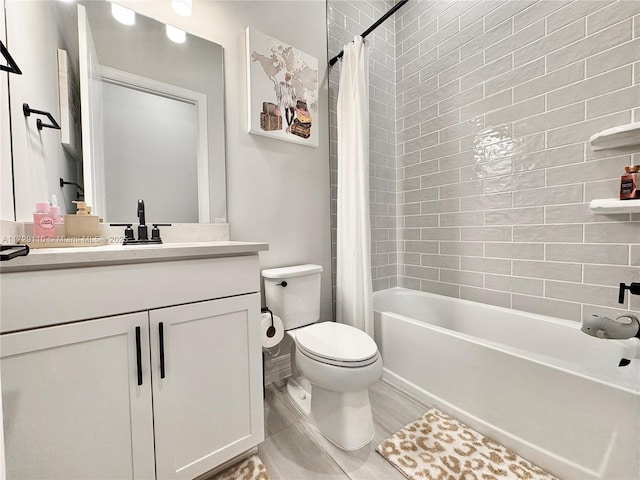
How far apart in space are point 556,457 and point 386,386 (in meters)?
0.81

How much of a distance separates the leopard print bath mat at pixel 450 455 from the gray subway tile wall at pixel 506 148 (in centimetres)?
84

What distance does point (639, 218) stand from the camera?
131 cm

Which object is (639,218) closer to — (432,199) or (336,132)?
(432,199)

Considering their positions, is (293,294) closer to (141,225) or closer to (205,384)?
(205,384)

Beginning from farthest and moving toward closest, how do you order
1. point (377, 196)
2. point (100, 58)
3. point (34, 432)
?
point (377, 196), point (100, 58), point (34, 432)

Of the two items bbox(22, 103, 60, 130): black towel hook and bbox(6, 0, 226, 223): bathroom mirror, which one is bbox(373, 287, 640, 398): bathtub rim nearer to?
bbox(6, 0, 226, 223): bathroom mirror

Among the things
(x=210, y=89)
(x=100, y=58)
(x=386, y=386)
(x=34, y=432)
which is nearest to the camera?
(x=34, y=432)

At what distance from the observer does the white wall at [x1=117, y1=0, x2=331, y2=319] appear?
5.23ft

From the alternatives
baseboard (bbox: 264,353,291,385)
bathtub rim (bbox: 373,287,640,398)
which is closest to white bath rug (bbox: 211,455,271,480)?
baseboard (bbox: 264,353,291,385)

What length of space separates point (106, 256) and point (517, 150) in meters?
2.13

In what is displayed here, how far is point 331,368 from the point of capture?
1188 mm

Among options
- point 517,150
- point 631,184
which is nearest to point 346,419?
point 631,184

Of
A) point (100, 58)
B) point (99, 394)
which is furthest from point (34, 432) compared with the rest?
point (100, 58)

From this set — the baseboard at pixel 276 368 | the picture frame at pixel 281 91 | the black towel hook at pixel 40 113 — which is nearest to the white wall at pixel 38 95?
the black towel hook at pixel 40 113
